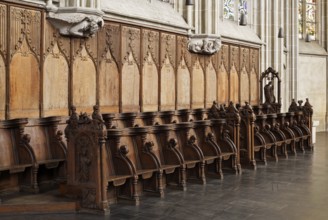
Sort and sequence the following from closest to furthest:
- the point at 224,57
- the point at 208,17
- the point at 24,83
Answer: the point at 24,83, the point at 208,17, the point at 224,57

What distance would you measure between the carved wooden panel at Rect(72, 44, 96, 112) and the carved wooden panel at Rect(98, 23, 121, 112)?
10.4 inches

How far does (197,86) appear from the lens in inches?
567

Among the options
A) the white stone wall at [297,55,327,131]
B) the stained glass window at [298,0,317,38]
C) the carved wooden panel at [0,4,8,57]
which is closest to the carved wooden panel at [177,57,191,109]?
the carved wooden panel at [0,4,8,57]

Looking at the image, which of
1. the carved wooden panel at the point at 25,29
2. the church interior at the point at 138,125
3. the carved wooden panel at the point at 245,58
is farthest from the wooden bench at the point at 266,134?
the carved wooden panel at the point at 245,58

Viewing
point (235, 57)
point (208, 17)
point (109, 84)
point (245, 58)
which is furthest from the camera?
point (245, 58)

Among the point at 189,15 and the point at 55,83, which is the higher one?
the point at 189,15

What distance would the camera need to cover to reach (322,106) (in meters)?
22.8

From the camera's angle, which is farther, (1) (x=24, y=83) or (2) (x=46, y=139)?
(1) (x=24, y=83)

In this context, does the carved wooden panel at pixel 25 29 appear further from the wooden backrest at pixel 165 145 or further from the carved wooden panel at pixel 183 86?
the carved wooden panel at pixel 183 86

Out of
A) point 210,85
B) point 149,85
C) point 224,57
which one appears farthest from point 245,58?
point 149,85

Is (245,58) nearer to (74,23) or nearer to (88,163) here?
(74,23)

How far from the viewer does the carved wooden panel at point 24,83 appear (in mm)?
8555

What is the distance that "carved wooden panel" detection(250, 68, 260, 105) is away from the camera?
699 inches

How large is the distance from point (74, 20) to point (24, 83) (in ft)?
5.39
